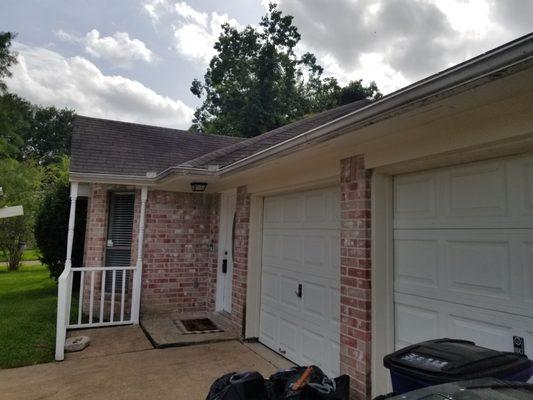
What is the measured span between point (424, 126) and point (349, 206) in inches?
43.2

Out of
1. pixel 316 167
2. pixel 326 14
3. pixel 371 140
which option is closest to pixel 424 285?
pixel 371 140

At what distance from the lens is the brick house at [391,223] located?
228 centimetres

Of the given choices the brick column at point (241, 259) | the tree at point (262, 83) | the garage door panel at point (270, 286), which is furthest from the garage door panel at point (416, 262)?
the tree at point (262, 83)

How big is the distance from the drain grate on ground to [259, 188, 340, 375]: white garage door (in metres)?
0.98

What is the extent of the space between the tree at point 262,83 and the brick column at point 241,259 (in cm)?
1772

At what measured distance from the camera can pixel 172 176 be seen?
18.4ft

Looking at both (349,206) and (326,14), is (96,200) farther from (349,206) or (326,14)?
(326,14)

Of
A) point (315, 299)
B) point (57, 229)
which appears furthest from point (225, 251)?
point (57, 229)

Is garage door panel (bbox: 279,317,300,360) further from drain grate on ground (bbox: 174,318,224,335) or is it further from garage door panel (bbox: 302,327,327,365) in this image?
drain grate on ground (bbox: 174,318,224,335)

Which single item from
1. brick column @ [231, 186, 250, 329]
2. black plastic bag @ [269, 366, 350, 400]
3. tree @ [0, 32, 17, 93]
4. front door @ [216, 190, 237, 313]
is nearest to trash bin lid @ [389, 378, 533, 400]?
black plastic bag @ [269, 366, 350, 400]

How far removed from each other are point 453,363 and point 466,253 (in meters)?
1.27

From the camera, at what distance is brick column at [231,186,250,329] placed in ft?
18.1

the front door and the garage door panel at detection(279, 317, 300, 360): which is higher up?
the front door

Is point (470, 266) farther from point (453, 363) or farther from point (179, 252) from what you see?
point (179, 252)
